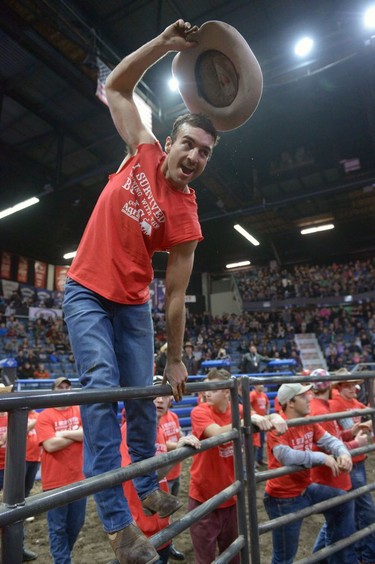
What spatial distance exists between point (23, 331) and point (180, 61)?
17137 mm

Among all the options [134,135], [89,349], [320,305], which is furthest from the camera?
[320,305]

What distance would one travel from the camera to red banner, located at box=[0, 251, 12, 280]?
19.3 meters

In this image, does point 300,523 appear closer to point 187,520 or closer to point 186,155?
point 187,520

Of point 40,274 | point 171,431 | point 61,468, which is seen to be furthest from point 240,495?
point 40,274

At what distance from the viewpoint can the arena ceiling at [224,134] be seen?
8070 mm

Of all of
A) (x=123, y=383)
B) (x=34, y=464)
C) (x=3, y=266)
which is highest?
(x=3, y=266)

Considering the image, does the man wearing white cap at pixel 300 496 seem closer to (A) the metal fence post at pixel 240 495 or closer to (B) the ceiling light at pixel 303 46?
(A) the metal fence post at pixel 240 495

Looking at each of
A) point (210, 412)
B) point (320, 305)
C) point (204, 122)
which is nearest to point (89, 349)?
point (204, 122)

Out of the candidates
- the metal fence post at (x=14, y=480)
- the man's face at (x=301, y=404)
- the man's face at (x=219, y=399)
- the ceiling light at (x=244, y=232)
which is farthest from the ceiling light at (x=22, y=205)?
the metal fence post at (x=14, y=480)

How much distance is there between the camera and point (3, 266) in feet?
63.3

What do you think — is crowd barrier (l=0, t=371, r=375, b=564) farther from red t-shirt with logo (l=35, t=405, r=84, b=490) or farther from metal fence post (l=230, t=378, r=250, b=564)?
red t-shirt with logo (l=35, t=405, r=84, b=490)

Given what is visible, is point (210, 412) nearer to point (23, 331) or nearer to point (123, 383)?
point (123, 383)

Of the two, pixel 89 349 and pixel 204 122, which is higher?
pixel 204 122

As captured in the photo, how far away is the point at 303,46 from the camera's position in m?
8.36
